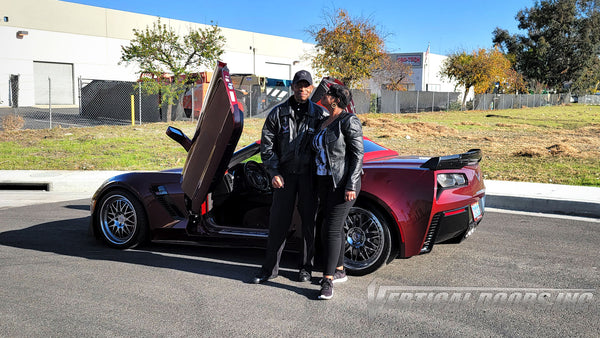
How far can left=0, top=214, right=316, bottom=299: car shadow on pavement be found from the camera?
200 inches

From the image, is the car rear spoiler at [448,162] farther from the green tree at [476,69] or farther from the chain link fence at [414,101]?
the green tree at [476,69]

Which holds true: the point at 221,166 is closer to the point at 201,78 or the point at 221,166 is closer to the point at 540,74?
the point at 201,78

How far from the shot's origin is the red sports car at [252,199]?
469 centimetres

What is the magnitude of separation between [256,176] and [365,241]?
1259mm

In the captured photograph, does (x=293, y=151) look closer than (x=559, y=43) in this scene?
Yes

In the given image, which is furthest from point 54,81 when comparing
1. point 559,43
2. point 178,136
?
point 559,43

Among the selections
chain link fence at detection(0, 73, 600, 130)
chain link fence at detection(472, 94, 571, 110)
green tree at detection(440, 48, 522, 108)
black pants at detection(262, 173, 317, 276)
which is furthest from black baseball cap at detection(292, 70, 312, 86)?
green tree at detection(440, 48, 522, 108)

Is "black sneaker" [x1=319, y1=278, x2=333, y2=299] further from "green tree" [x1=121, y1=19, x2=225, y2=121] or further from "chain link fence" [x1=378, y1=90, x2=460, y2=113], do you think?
"chain link fence" [x1=378, y1=90, x2=460, y2=113]

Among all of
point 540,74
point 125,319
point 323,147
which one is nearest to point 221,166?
point 323,147

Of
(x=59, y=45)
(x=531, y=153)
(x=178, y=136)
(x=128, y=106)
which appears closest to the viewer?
Answer: (x=178, y=136)

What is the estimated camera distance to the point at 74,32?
143ft

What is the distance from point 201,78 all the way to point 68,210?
1828 cm

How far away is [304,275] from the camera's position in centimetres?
484

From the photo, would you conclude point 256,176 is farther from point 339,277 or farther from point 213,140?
point 339,277
